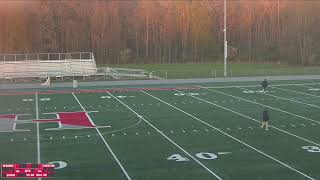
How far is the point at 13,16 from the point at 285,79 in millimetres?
33998

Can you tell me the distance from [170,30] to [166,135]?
54.3m

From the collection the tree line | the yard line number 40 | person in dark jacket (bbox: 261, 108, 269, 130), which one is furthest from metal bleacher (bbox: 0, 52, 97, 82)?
the yard line number 40

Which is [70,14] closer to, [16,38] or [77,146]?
[16,38]

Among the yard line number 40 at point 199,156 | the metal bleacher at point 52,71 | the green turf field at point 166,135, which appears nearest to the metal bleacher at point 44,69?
the metal bleacher at point 52,71

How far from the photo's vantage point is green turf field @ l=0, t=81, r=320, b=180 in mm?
14242

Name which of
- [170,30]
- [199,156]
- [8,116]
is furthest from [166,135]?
[170,30]

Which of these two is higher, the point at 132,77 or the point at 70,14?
the point at 70,14

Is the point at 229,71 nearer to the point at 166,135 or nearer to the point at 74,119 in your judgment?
the point at 74,119

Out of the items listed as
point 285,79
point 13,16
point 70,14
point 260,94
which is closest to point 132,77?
point 285,79

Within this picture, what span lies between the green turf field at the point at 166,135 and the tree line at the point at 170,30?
35.5 m

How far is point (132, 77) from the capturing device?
148 ft

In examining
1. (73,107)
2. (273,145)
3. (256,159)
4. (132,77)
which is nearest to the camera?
(256,159)

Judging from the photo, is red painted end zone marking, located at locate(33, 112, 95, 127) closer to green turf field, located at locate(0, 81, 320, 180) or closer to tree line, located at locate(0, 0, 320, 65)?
green turf field, located at locate(0, 81, 320, 180)

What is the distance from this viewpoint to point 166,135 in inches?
750
